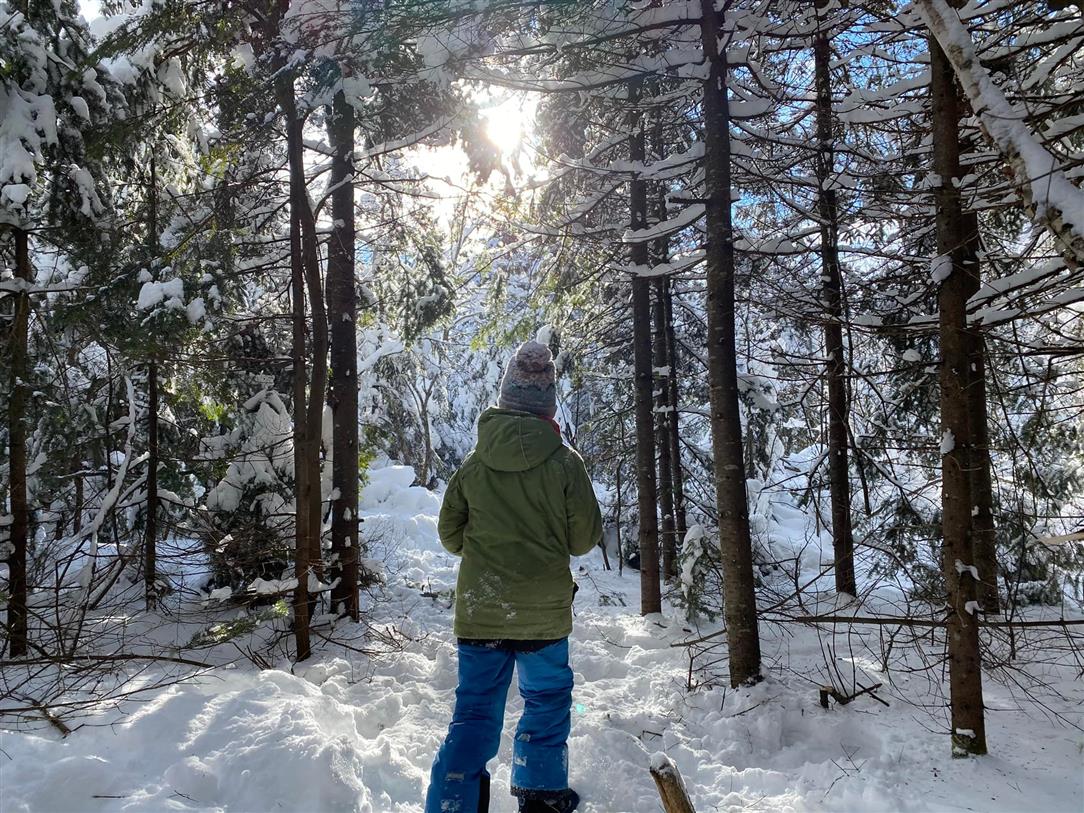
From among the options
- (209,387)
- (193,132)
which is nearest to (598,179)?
(193,132)

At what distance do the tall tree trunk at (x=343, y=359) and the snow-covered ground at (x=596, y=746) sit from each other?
208 cm

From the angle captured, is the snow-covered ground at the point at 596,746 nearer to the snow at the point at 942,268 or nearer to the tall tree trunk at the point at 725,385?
the tall tree trunk at the point at 725,385

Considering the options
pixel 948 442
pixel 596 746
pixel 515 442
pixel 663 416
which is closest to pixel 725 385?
pixel 948 442

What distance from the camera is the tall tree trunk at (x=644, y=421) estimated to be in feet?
27.7

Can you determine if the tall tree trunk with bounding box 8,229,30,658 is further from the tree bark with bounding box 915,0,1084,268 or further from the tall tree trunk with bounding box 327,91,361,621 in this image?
the tree bark with bounding box 915,0,1084,268

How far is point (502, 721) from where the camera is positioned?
10.1ft

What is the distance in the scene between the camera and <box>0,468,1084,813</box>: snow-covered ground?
3.02 metres

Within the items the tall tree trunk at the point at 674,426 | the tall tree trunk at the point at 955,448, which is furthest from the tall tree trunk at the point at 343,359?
the tall tree trunk at the point at 955,448

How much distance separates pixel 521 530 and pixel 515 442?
471 millimetres

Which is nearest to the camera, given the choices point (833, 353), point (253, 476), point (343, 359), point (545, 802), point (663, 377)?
point (545, 802)

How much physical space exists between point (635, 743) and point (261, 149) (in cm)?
696

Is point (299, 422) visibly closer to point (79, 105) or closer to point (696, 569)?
point (79, 105)

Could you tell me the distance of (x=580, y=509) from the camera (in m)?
3.27

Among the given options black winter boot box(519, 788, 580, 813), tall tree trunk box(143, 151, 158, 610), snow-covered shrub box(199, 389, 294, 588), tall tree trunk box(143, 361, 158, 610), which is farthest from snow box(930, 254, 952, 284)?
tall tree trunk box(143, 361, 158, 610)
